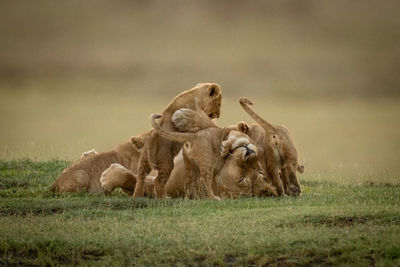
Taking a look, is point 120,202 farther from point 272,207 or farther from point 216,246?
point 216,246

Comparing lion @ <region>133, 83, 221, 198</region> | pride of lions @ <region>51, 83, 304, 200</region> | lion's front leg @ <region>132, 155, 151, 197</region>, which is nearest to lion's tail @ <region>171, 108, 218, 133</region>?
pride of lions @ <region>51, 83, 304, 200</region>

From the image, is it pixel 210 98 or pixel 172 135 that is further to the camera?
pixel 210 98

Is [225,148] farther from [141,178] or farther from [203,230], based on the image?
[203,230]

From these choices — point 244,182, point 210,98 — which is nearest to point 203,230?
point 244,182

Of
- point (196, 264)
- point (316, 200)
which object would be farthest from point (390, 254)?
point (316, 200)

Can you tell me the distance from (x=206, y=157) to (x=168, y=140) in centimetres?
75

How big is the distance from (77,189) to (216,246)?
16.7ft

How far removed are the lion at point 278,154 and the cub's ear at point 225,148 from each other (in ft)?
2.14

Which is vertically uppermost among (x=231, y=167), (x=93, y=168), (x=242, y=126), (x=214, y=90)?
(x=214, y=90)

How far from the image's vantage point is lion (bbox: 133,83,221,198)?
470 inches

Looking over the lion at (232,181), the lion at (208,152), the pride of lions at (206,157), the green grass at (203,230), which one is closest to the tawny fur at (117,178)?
the pride of lions at (206,157)

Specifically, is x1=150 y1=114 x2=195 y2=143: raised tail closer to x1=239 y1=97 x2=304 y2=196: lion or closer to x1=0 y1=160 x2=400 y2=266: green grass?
x1=0 y1=160 x2=400 y2=266: green grass

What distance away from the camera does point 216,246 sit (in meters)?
8.38

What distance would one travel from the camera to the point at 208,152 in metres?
11.6
